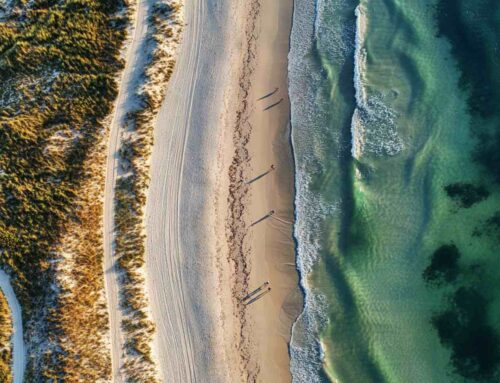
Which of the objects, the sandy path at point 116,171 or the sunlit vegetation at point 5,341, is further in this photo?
the sandy path at point 116,171

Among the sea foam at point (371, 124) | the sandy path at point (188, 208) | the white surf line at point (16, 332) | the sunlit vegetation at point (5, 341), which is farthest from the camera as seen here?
the sea foam at point (371, 124)

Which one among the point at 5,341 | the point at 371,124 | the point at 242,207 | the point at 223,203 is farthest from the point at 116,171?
the point at 371,124

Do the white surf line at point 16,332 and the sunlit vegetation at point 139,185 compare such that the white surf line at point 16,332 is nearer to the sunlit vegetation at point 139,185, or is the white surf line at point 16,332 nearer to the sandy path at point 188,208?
the sunlit vegetation at point 139,185

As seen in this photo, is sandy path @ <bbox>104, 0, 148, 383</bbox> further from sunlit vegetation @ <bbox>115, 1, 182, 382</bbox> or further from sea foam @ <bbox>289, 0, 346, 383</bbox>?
sea foam @ <bbox>289, 0, 346, 383</bbox>

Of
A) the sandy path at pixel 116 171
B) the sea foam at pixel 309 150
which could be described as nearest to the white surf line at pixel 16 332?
the sandy path at pixel 116 171

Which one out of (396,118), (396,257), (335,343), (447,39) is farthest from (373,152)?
(335,343)

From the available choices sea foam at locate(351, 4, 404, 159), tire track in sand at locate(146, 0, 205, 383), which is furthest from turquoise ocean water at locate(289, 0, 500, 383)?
tire track in sand at locate(146, 0, 205, 383)

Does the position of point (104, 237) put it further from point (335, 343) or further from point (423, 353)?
point (423, 353)
